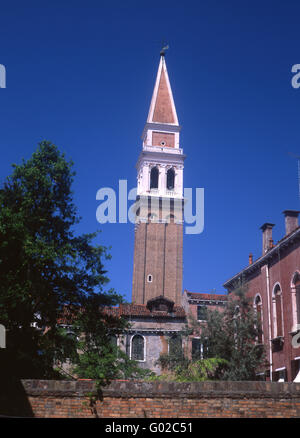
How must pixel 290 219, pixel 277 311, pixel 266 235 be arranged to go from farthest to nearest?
1. pixel 266 235
2. pixel 290 219
3. pixel 277 311

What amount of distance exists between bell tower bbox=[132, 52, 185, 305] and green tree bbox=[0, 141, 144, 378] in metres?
38.8

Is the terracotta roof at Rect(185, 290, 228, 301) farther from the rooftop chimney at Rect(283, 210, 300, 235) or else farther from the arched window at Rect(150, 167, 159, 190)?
the arched window at Rect(150, 167, 159, 190)

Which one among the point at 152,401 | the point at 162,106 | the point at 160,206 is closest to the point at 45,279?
the point at 152,401

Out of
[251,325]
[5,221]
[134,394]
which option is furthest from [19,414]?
[251,325]

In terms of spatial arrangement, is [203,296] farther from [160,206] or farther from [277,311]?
[160,206]

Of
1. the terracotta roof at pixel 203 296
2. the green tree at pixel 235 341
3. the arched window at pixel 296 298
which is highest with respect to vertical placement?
the terracotta roof at pixel 203 296

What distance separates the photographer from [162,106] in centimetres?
6650

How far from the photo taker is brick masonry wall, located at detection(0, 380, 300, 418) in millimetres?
11352

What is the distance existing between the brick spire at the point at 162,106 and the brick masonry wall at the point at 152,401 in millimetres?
55899

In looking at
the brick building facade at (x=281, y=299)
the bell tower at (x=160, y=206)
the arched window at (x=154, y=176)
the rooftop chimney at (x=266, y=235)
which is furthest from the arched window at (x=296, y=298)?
the arched window at (x=154, y=176)

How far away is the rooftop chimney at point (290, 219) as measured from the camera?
25172 mm

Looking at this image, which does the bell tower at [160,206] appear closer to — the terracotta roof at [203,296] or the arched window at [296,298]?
the terracotta roof at [203,296]

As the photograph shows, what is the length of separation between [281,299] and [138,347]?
1839 centimetres

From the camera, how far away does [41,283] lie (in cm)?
1588
